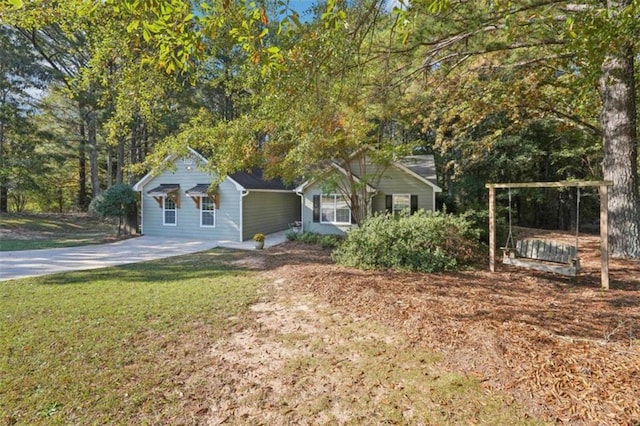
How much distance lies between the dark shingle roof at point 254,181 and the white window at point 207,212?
160 cm

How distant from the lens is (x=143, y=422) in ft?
8.18

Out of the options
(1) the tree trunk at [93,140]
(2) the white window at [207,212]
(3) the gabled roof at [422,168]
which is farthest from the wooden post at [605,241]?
(1) the tree trunk at [93,140]

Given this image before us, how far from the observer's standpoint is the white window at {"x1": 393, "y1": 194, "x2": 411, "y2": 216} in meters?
14.3

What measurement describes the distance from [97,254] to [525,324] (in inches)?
454

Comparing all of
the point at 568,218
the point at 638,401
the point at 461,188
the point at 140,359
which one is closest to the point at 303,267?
the point at 140,359

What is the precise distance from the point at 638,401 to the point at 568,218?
21.3 m

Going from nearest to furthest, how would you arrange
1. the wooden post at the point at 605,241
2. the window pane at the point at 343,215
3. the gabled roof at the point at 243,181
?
1. the wooden post at the point at 605,241
2. the gabled roof at the point at 243,181
3. the window pane at the point at 343,215

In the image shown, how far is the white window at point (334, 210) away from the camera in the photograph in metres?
14.7

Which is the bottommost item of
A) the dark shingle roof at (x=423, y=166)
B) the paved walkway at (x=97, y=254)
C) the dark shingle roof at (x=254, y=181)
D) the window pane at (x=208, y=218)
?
the paved walkway at (x=97, y=254)

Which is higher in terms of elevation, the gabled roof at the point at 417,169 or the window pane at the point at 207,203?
the gabled roof at the point at 417,169

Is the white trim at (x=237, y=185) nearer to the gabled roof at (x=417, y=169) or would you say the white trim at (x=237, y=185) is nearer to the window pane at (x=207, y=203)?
the window pane at (x=207, y=203)

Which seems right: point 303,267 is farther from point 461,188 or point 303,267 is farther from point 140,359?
point 461,188

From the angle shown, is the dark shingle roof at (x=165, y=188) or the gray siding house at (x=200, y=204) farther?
the dark shingle roof at (x=165, y=188)

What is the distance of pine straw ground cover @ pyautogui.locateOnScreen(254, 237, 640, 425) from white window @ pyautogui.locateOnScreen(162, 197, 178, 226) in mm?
9058
